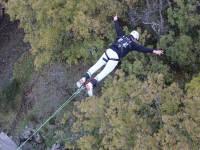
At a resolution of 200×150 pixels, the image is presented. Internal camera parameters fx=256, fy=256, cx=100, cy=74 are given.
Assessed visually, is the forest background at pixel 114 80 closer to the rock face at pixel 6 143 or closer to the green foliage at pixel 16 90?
the green foliage at pixel 16 90

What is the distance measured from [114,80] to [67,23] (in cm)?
326

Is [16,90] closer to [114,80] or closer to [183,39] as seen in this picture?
[114,80]

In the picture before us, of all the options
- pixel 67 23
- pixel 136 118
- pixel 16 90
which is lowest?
pixel 16 90

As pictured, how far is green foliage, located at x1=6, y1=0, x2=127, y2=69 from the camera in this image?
9211 mm

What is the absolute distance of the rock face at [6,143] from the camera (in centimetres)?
1078

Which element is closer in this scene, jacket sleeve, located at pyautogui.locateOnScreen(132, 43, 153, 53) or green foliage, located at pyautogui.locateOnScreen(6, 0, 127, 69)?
jacket sleeve, located at pyautogui.locateOnScreen(132, 43, 153, 53)

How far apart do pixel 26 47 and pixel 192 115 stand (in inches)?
458

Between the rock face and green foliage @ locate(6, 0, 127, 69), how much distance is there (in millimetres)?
3766

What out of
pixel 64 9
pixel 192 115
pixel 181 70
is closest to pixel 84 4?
pixel 64 9

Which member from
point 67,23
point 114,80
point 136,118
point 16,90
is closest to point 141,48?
point 114,80

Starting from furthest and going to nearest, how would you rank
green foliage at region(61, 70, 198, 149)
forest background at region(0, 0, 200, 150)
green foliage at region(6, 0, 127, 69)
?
1. green foliage at region(6, 0, 127, 69)
2. forest background at region(0, 0, 200, 150)
3. green foliage at region(61, 70, 198, 149)

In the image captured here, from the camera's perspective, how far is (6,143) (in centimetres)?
1136

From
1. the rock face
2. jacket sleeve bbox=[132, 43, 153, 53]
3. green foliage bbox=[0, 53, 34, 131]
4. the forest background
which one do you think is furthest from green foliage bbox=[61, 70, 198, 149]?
green foliage bbox=[0, 53, 34, 131]

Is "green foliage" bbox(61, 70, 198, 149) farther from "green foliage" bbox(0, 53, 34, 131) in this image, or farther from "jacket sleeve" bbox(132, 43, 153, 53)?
"green foliage" bbox(0, 53, 34, 131)
